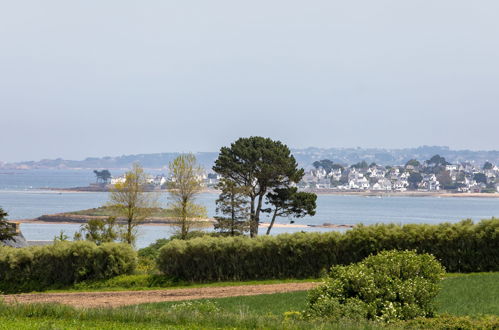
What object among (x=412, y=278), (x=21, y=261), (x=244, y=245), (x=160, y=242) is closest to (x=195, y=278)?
(x=244, y=245)

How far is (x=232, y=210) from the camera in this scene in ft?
186

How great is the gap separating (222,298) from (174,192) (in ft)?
98.3

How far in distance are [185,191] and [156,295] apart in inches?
1055

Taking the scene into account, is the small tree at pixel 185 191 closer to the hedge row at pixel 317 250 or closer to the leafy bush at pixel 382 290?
the hedge row at pixel 317 250

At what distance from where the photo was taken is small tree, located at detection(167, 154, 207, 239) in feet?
173

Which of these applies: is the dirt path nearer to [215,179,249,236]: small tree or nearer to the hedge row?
the hedge row

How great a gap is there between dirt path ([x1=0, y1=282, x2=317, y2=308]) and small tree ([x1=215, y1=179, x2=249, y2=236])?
27090 millimetres

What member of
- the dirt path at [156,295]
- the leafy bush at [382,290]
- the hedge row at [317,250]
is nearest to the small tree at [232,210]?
the hedge row at [317,250]

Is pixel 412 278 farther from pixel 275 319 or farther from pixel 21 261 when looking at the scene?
pixel 21 261

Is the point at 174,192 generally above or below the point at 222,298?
above

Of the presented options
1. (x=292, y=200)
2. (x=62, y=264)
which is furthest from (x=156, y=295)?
(x=292, y=200)

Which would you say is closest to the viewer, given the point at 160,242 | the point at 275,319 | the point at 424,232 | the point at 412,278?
the point at 275,319

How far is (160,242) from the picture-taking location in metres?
52.7

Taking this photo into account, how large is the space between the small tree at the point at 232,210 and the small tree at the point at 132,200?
6.26 m
